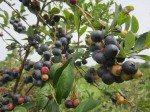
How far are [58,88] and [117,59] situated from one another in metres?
0.27

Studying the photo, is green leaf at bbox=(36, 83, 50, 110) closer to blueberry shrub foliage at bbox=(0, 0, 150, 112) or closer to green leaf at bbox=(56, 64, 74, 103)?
blueberry shrub foliage at bbox=(0, 0, 150, 112)

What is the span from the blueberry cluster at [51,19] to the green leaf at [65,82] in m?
0.92

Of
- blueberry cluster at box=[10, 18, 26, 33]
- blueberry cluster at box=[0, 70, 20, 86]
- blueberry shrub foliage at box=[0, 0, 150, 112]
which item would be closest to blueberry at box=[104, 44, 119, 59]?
blueberry shrub foliage at box=[0, 0, 150, 112]

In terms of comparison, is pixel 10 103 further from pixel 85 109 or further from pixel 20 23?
pixel 85 109

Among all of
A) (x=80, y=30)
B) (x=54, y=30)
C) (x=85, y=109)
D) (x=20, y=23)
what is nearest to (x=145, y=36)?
(x=85, y=109)

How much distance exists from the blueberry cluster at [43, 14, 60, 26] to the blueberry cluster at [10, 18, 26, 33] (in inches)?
15.3

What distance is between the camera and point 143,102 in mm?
1810

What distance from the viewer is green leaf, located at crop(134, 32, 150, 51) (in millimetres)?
1330

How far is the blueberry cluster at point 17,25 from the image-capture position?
8.19 feet

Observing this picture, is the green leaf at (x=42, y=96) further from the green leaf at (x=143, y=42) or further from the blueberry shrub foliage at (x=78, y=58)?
the green leaf at (x=143, y=42)

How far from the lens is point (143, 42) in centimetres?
134

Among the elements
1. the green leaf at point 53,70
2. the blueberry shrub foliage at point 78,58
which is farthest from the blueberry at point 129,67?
the green leaf at point 53,70

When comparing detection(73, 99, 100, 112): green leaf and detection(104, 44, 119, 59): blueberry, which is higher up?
detection(104, 44, 119, 59): blueberry

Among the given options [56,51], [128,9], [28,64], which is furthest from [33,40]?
[128,9]
